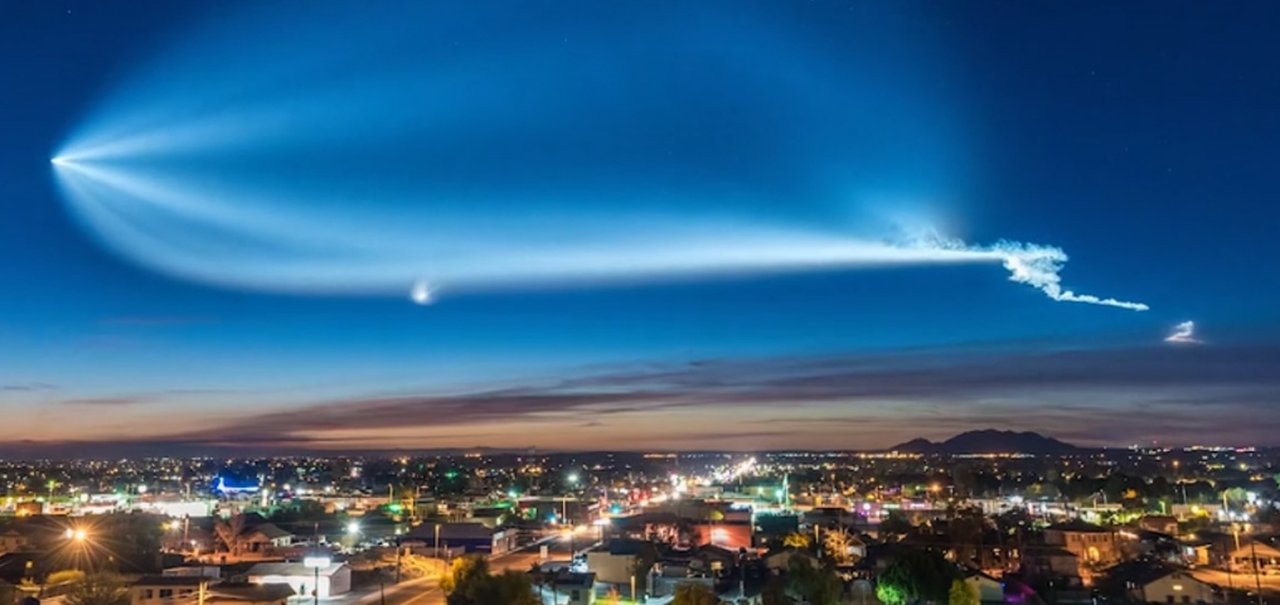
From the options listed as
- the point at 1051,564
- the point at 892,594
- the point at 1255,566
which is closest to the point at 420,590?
the point at 892,594

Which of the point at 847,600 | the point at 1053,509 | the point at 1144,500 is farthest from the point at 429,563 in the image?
the point at 1144,500

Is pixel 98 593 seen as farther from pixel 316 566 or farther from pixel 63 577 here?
pixel 63 577

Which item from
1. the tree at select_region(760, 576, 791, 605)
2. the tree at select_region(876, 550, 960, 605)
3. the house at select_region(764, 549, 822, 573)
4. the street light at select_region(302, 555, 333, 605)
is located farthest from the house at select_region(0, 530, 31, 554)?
the tree at select_region(876, 550, 960, 605)

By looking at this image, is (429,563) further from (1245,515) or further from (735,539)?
(1245,515)

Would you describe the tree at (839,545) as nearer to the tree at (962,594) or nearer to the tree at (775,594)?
the tree at (775,594)

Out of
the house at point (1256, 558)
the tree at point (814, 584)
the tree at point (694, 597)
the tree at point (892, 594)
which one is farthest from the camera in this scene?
the house at point (1256, 558)

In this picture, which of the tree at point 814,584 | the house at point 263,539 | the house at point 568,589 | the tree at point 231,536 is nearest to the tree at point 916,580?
the tree at point 814,584
